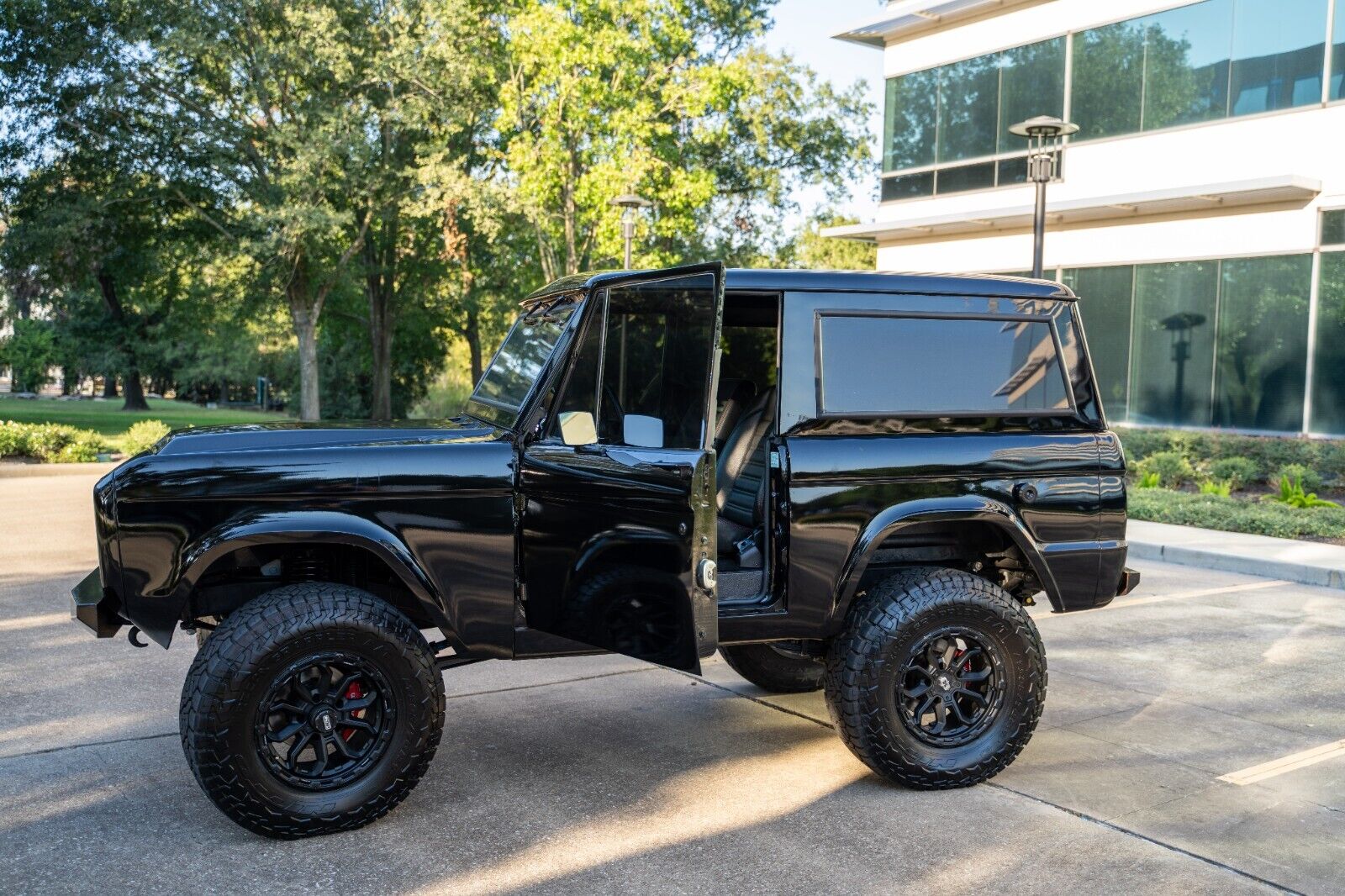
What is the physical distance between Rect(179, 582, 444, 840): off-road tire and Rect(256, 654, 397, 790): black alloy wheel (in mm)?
28

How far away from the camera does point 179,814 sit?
170 inches

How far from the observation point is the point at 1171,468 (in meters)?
16.6

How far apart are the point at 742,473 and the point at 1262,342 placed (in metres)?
14.7

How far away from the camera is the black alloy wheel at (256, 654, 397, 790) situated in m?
4.05

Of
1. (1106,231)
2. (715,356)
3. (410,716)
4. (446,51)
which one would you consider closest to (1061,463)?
(715,356)

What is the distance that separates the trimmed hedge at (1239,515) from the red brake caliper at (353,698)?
1113 centimetres

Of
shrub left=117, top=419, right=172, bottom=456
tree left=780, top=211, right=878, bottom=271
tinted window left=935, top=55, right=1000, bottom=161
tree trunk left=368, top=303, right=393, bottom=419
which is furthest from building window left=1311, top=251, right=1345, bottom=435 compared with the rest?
tree trunk left=368, top=303, right=393, bottom=419

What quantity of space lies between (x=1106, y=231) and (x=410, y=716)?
1783cm

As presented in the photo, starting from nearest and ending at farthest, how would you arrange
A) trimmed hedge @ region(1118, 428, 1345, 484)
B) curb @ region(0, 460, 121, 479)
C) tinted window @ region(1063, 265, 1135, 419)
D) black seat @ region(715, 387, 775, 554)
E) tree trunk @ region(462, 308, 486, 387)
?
black seat @ region(715, 387, 775, 554) < trimmed hedge @ region(1118, 428, 1345, 484) < curb @ region(0, 460, 121, 479) < tinted window @ region(1063, 265, 1135, 419) < tree trunk @ region(462, 308, 486, 387)

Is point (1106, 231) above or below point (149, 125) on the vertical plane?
below

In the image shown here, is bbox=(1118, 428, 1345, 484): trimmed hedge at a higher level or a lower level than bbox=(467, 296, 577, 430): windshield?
lower

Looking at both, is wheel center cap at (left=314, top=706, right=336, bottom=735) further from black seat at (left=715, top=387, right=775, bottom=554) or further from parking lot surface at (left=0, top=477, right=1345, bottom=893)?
black seat at (left=715, top=387, right=775, bottom=554)

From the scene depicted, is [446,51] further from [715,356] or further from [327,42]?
[715,356]

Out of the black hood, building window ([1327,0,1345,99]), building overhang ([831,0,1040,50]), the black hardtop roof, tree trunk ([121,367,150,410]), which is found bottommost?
tree trunk ([121,367,150,410])
